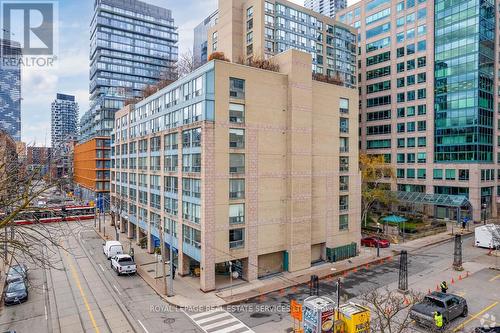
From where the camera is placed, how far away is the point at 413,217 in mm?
64438

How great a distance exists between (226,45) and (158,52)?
76.0 meters

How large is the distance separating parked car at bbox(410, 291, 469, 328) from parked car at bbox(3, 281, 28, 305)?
29998 mm

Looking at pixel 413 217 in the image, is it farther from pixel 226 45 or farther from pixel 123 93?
pixel 123 93

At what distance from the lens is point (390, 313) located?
21.8 m

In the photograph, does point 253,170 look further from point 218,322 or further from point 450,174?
point 450,174

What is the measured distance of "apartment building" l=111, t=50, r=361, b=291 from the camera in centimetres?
3042

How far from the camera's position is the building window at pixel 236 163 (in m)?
31.3

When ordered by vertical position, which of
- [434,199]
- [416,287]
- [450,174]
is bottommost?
[416,287]

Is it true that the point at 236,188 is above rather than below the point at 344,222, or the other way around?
above

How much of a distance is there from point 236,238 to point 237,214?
226 centimetres

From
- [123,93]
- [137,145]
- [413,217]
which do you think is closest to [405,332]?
[137,145]

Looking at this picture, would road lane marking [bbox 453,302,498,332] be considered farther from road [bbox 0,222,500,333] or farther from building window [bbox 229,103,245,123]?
building window [bbox 229,103,245,123]

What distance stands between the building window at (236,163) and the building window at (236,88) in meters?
5.64

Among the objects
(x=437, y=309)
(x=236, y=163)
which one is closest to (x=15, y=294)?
(x=236, y=163)
